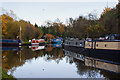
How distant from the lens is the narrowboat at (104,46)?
826 inches

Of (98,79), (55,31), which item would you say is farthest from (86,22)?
(55,31)

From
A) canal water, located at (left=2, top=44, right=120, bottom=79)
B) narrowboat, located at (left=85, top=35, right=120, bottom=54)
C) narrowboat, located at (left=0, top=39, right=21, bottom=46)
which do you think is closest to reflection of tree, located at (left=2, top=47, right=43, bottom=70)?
canal water, located at (left=2, top=44, right=120, bottom=79)

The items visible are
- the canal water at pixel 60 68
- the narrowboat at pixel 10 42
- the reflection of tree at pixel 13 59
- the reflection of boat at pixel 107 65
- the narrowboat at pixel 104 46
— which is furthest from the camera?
the narrowboat at pixel 10 42

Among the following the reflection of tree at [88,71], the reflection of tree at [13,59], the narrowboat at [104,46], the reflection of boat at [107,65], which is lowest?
the reflection of tree at [88,71]

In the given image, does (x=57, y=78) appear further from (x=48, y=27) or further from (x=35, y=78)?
(x=48, y=27)

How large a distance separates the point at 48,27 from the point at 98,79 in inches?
3365

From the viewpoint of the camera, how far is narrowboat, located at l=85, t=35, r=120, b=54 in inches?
826

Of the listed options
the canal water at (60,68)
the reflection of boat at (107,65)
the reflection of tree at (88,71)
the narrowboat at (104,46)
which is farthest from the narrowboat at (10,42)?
the reflection of tree at (88,71)

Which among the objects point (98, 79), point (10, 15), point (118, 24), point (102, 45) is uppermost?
point (10, 15)

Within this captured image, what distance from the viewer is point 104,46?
77.0 ft

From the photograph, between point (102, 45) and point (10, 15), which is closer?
point (102, 45)

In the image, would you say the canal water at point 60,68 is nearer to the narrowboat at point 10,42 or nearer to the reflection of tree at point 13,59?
the reflection of tree at point 13,59

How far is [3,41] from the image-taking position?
50.1 m

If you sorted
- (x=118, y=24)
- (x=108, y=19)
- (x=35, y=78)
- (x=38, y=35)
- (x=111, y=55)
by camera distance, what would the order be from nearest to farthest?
(x=35, y=78)
(x=111, y=55)
(x=118, y=24)
(x=108, y=19)
(x=38, y=35)
